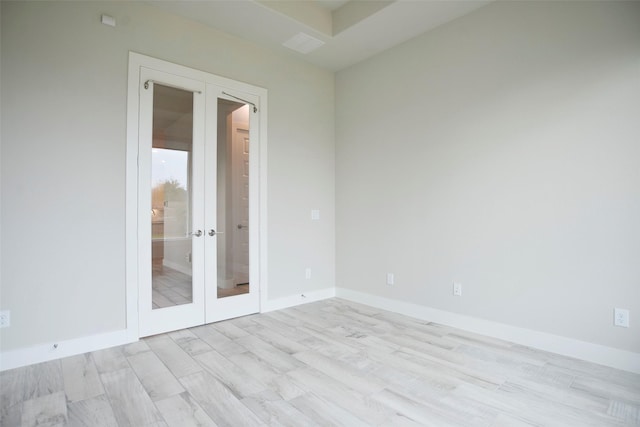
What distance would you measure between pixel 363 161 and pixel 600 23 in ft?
8.60

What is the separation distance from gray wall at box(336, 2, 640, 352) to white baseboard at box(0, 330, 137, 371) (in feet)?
9.40

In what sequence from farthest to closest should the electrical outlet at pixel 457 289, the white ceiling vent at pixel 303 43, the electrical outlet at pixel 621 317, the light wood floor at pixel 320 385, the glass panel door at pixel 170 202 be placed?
the white ceiling vent at pixel 303 43 → the electrical outlet at pixel 457 289 → the glass panel door at pixel 170 202 → the electrical outlet at pixel 621 317 → the light wood floor at pixel 320 385

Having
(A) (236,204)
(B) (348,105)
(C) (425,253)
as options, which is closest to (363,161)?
(B) (348,105)

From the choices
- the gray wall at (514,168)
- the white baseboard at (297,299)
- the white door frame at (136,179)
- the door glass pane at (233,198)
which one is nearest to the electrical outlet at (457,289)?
the gray wall at (514,168)

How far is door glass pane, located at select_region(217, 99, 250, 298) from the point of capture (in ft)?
12.3

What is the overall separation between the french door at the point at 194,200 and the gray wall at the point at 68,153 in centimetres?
20

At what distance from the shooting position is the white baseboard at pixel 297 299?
4.09 metres

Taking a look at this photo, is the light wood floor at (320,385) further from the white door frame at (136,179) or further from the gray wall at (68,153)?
the white door frame at (136,179)

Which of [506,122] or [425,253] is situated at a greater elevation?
[506,122]

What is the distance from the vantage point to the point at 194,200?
3.54 meters

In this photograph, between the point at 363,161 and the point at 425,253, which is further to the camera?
the point at 363,161

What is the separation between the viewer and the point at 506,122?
314 centimetres

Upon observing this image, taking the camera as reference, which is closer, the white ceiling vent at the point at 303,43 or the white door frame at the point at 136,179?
the white door frame at the point at 136,179

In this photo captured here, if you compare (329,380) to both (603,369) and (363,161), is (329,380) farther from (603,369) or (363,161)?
(363,161)
